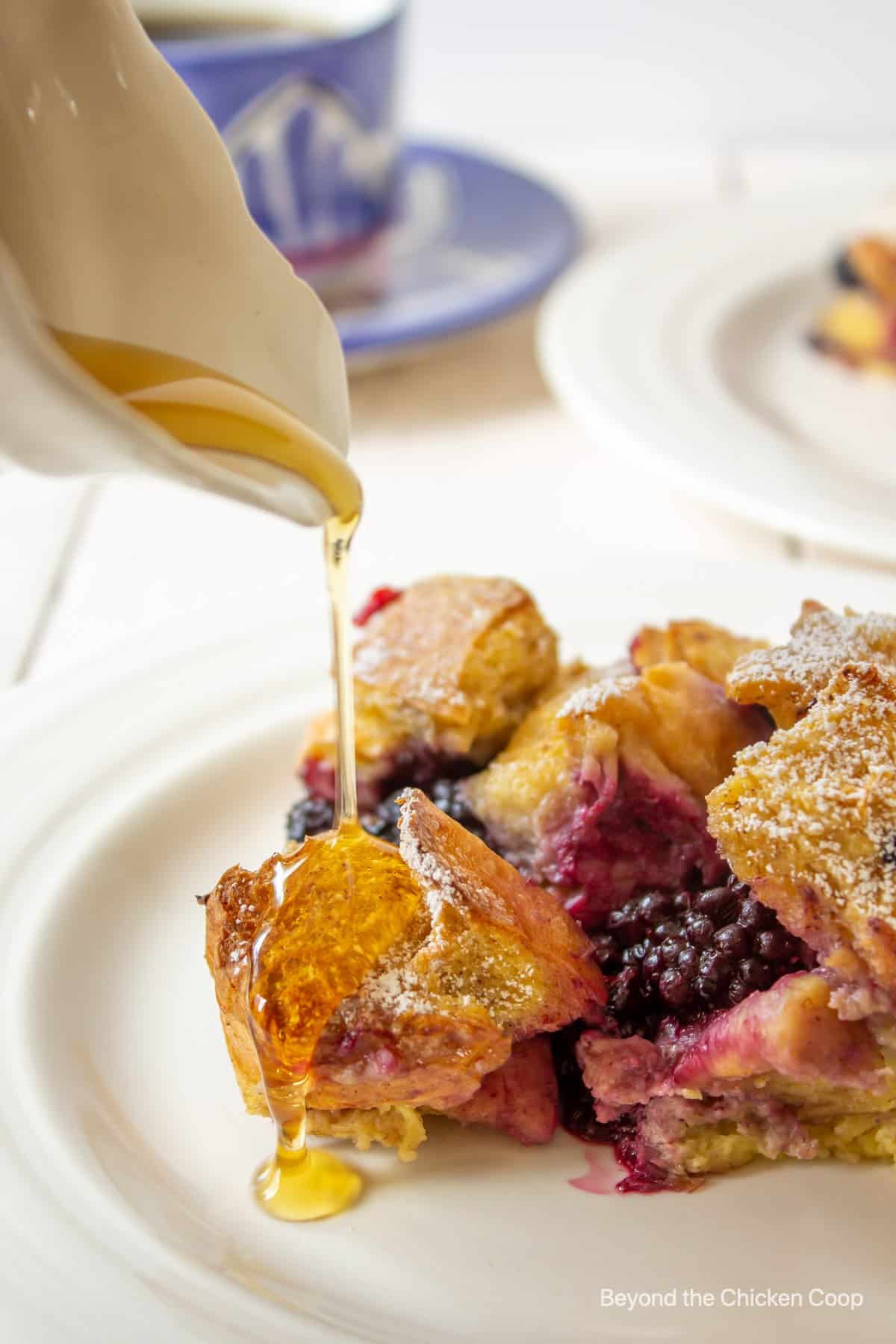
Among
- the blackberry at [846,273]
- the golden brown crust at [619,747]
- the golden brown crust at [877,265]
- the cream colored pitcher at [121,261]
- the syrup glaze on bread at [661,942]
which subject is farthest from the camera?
the blackberry at [846,273]

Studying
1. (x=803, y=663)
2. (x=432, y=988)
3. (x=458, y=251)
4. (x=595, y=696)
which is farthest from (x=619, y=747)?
(x=458, y=251)

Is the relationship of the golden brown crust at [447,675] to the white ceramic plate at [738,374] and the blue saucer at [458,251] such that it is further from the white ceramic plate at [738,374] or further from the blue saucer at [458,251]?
the blue saucer at [458,251]

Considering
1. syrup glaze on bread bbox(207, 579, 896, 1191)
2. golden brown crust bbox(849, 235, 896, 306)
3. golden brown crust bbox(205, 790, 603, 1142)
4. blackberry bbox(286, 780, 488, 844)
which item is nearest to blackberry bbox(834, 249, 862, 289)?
golden brown crust bbox(849, 235, 896, 306)

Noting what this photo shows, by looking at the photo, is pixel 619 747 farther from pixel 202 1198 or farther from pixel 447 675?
A: pixel 202 1198

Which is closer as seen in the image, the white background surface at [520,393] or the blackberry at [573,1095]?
the blackberry at [573,1095]

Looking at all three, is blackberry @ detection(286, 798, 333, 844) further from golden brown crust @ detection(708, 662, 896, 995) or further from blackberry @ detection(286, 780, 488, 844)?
golden brown crust @ detection(708, 662, 896, 995)

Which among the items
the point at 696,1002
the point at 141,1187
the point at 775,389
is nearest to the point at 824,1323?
the point at 696,1002

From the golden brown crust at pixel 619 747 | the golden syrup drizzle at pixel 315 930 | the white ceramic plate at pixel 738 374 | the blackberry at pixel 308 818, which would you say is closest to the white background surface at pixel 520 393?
the white ceramic plate at pixel 738 374
